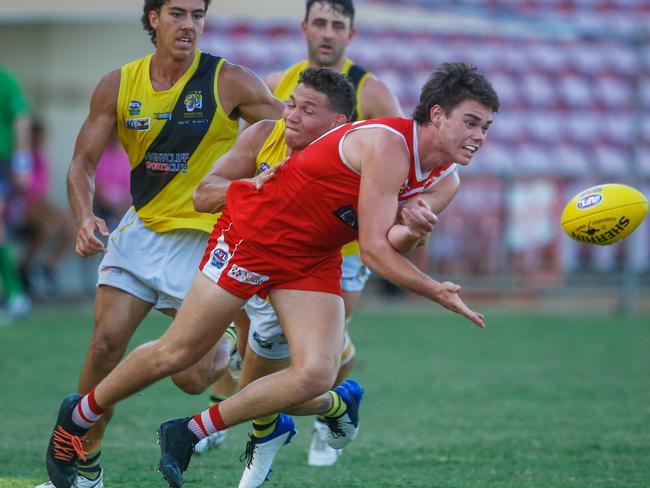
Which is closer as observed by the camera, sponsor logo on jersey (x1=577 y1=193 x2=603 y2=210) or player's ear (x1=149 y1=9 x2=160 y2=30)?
sponsor logo on jersey (x1=577 y1=193 x2=603 y2=210)

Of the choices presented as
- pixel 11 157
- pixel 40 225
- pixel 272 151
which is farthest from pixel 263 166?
pixel 40 225

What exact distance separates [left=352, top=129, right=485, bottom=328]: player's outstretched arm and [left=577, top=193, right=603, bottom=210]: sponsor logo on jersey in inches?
53.3

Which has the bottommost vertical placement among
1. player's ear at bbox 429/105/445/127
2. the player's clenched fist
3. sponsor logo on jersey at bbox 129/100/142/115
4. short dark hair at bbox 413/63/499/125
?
the player's clenched fist

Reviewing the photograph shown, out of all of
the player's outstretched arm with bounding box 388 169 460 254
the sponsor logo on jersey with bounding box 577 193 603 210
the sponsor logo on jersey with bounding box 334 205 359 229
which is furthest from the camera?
the sponsor logo on jersey with bounding box 577 193 603 210

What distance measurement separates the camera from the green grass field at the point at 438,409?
20.7ft

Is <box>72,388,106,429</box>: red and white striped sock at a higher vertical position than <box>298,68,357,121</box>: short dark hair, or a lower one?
lower

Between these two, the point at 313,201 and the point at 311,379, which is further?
the point at 313,201

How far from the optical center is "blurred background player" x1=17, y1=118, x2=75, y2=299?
14.2 metres

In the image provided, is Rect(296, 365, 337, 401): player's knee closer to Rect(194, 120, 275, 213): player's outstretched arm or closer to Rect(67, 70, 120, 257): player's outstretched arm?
Rect(194, 120, 275, 213): player's outstretched arm

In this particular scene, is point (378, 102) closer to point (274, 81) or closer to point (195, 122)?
point (274, 81)

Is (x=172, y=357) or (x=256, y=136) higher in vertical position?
(x=256, y=136)

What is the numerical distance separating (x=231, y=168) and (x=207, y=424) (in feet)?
4.30

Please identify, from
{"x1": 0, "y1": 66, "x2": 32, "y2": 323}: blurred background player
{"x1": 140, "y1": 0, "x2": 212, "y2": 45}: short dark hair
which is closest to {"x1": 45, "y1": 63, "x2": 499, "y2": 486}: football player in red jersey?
{"x1": 140, "y1": 0, "x2": 212, "y2": 45}: short dark hair

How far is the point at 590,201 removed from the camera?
6.03m
